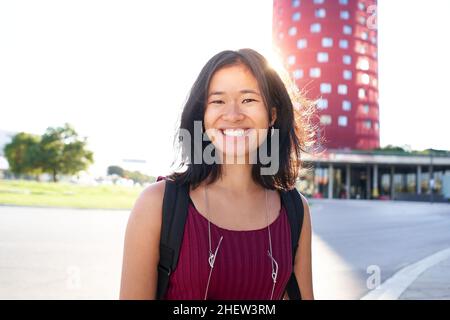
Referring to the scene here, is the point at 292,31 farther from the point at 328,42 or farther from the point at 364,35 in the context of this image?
the point at 364,35

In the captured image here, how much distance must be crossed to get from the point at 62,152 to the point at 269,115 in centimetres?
3646

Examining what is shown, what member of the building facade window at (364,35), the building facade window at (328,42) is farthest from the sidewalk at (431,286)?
the building facade window at (364,35)

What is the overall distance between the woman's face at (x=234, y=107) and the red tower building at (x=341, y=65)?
157 feet

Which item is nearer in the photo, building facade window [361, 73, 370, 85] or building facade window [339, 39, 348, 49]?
building facade window [339, 39, 348, 49]

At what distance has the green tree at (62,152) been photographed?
33719mm

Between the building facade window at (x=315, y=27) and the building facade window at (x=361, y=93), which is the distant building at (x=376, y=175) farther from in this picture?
the building facade window at (x=315, y=27)

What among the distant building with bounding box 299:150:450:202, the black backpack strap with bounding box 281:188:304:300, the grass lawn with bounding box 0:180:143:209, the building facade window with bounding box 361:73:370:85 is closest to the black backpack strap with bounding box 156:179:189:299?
the black backpack strap with bounding box 281:188:304:300

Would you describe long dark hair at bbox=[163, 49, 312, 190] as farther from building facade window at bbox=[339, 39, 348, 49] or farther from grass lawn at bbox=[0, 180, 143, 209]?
building facade window at bbox=[339, 39, 348, 49]

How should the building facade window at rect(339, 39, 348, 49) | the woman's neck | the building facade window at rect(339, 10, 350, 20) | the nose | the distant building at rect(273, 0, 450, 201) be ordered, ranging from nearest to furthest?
the nose, the woman's neck, the distant building at rect(273, 0, 450, 201), the building facade window at rect(339, 39, 348, 49), the building facade window at rect(339, 10, 350, 20)

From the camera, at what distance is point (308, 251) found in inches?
71.9

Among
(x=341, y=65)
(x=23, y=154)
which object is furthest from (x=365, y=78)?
(x=23, y=154)

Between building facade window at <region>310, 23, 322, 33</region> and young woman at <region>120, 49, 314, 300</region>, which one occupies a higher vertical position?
building facade window at <region>310, 23, 322, 33</region>

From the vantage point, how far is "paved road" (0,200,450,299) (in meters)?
4.73
